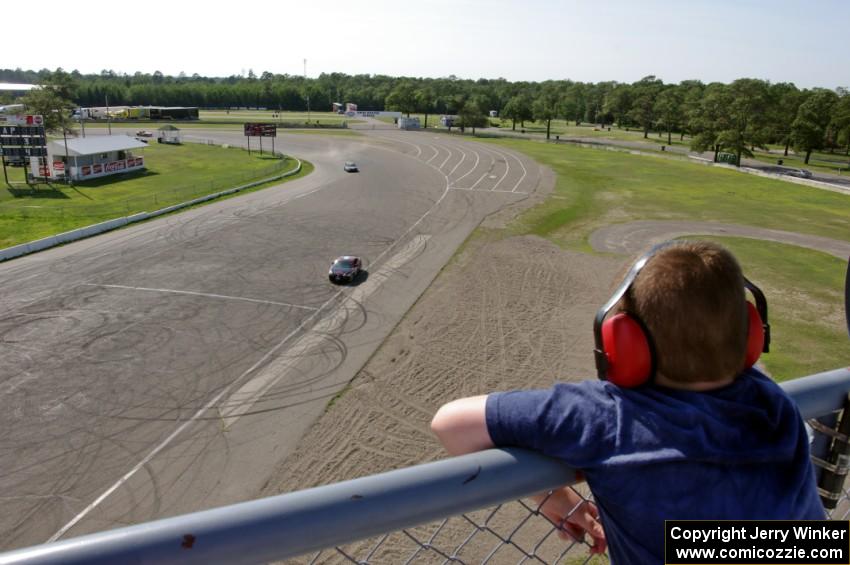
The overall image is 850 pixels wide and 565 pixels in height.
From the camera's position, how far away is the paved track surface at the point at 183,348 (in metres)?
13.0

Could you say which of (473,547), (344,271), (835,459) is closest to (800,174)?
(344,271)

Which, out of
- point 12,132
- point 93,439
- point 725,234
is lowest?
point 93,439

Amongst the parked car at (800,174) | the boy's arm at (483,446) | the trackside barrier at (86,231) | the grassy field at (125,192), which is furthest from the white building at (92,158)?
the parked car at (800,174)

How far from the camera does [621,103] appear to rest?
122m

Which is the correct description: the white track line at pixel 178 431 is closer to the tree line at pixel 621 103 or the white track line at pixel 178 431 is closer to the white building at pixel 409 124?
the tree line at pixel 621 103

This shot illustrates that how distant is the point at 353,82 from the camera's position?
192 meters

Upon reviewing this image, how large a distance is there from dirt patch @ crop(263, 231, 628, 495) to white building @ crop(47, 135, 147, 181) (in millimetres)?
37887

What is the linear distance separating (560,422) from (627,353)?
313 millimetres

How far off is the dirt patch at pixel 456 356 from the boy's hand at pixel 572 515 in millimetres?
9492

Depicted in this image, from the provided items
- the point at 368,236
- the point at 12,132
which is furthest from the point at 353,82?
the point at 368,236

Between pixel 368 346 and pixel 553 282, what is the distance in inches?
420

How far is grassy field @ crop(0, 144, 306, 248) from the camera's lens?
35250 mm

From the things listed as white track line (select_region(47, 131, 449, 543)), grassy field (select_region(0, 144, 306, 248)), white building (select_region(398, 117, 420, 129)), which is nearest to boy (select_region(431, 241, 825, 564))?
white track line (select_region(47, 131, 449, 543))

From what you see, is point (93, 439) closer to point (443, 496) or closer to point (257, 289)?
point (257, 289)
